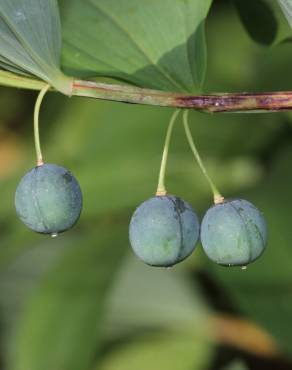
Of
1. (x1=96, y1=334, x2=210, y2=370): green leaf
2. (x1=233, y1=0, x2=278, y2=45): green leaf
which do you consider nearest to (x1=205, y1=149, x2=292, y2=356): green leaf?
(x1=96, y1=334, x2=210, y2=370): green leaf

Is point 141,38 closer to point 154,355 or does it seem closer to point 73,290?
point 73,290

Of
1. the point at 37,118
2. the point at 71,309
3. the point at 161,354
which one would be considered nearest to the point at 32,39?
the point at 37,118

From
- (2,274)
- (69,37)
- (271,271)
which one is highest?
(69,37)

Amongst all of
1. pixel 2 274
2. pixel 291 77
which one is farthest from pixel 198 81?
pixel 2 274

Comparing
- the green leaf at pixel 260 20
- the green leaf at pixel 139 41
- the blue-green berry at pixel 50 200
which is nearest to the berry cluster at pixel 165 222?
the blue-green berry at pixel 50 200

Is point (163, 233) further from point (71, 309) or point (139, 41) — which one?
point (71, 309)

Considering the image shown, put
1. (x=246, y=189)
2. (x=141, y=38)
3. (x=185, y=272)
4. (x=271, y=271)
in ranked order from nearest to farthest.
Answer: (x=141, y=38), (x=271, y=271), (x=246, y=189), (x=185, y=272)
